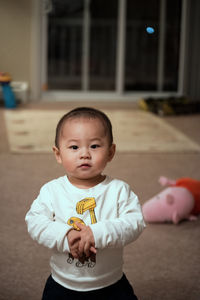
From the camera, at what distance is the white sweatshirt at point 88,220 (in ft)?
3.12

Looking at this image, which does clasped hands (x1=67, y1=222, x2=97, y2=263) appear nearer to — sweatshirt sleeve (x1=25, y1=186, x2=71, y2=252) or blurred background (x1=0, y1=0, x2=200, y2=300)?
sweatshirt sleeve (x1=25, y1=186, x2=71, y2=252)

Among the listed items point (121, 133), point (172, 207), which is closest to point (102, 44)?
point (121, 133)

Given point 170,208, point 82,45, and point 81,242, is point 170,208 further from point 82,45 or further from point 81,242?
point 82,45

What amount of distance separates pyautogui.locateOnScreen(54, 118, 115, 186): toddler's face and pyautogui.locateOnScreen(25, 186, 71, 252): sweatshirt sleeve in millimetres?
83

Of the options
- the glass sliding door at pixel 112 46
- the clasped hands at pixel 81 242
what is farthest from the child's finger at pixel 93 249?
the glass sliding door at pixel 112 46

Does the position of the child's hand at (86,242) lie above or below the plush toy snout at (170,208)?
above

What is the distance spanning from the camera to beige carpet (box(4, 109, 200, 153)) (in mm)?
2980

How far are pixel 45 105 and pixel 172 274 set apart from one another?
354cm

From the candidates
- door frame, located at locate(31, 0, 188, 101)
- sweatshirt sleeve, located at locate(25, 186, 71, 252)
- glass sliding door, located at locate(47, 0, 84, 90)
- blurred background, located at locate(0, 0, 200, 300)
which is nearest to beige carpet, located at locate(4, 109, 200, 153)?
blurred background, located at locate(0, 0, 200, 300)

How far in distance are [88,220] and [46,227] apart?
0.08m

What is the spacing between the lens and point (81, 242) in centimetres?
92

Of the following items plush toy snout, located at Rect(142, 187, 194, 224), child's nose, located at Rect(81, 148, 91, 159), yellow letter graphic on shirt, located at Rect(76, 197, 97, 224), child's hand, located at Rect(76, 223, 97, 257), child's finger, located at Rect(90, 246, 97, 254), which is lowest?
plush toy snout, located at Rect(142, 187, 194, 224)

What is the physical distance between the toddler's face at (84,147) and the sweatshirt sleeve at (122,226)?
83 mm

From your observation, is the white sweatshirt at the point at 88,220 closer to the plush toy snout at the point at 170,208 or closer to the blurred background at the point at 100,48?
the plush toy snout at the point at 170,208
